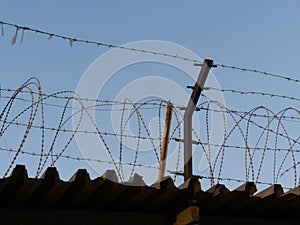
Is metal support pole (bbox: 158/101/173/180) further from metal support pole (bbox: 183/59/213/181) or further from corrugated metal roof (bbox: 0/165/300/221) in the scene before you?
corrugated metal roof (bbox: 0/165/300/221)

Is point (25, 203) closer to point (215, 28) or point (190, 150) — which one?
point (190, 150)

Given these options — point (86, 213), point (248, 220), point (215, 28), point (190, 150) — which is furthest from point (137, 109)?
point (215, 28)

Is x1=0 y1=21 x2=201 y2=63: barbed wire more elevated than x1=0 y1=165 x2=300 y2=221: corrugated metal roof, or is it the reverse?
x1=0 y1=21 x2=201 y2=63: barbed wire

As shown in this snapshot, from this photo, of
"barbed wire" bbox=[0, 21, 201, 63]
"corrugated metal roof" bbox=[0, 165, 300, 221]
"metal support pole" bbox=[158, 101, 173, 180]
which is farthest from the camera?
"metal support pole" bbox=[158, 101, 173, 180]

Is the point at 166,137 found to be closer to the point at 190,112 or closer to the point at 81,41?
the point at 190,112

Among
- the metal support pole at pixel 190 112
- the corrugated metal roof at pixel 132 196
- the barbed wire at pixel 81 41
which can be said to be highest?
the barbed wire at pixel 81 41

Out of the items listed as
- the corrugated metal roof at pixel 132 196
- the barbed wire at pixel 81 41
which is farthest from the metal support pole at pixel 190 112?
the corrugated metal roof at pixel 132 196

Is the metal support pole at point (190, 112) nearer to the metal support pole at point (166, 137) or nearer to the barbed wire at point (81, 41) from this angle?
the barbed wire at point (81, 41)

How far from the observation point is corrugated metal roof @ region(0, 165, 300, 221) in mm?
5402

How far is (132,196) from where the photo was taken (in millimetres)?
5793

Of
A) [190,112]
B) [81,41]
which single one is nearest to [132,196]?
[190,112]

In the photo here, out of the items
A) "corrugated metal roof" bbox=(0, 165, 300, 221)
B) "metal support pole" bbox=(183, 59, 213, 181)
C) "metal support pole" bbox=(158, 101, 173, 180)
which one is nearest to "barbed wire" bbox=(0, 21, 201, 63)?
"metal support pole" bbox=(183, 59, 213, 181)

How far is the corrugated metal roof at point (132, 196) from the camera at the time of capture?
5.40 m

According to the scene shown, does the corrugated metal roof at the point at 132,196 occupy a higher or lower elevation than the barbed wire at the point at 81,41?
lower
